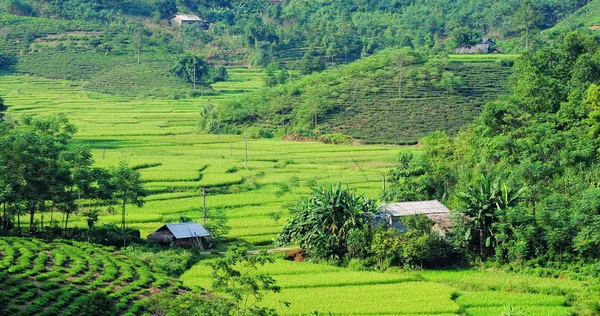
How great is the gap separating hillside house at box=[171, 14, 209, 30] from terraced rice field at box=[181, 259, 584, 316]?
67941mm

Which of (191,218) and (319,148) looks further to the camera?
(319,148)

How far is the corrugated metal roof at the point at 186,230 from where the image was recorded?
34.1m

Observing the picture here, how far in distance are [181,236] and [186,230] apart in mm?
536

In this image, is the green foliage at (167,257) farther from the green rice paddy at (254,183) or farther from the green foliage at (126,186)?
the green foliage at (126,186)

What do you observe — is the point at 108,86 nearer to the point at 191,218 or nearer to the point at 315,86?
the point at 315,86

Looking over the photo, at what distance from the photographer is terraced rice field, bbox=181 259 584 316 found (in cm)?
2694

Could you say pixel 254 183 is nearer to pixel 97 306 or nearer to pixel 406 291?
pixel 406 291

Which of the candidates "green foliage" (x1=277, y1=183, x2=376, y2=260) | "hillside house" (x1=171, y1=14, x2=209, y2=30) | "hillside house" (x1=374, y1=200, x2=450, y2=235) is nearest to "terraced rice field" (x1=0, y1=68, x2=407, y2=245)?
"green foliage" (x1=277, y1=183, x2=376, y2=260)

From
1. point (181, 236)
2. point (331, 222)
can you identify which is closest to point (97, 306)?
point (181, 236)

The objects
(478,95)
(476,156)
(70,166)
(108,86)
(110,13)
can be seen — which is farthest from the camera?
(110,13)

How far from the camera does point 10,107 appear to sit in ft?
210

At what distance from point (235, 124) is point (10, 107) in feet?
45.5

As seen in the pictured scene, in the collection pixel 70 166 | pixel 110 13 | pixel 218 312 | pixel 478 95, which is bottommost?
pixel 218 312

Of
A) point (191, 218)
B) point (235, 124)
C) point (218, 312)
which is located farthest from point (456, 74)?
point (218, 312)
